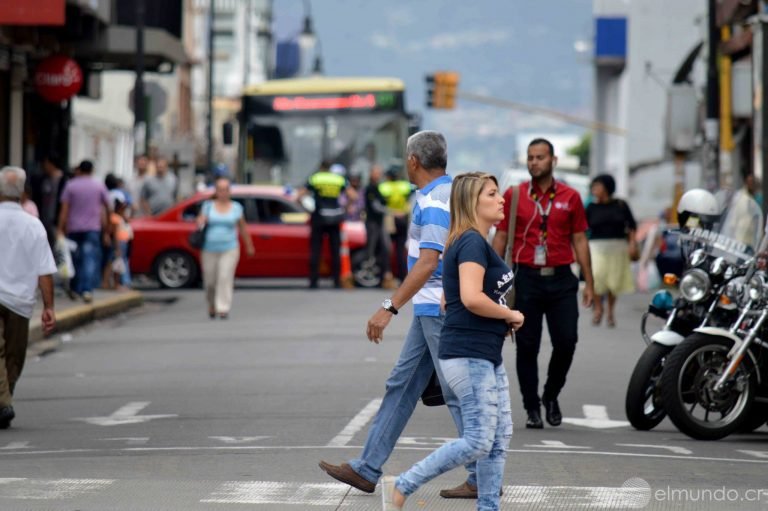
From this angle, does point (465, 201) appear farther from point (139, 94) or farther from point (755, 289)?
point (139, 94)

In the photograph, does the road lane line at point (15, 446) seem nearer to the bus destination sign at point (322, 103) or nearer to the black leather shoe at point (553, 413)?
the black leather shoe at point (553, 413)

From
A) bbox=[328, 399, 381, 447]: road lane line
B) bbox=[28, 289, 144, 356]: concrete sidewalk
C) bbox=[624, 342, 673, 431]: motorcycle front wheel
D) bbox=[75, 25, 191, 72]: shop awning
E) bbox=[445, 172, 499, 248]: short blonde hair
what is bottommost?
bbox=[28, 289, 144, 356]: concrete sidewalk

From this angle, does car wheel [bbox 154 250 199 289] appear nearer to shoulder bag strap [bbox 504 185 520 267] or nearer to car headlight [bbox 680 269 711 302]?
shoulder bag strap [bbox 504 185 520 267]

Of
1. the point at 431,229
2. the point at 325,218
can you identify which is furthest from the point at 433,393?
the point at 325,218

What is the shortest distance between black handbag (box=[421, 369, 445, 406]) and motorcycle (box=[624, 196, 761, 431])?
111 inches

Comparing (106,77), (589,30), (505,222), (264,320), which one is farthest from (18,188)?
(589,30)

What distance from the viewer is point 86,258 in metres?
22.8

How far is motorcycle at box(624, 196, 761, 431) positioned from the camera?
36.9 ft

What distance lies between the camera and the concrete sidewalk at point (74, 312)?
1842 centimetres

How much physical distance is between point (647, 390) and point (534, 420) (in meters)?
0.74

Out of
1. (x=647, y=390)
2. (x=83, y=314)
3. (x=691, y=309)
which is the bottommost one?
(x=83, y=314)

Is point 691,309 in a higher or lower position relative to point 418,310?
lower

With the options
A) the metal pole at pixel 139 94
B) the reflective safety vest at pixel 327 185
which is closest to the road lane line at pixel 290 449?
the reflective safety vest at pixel 327 185

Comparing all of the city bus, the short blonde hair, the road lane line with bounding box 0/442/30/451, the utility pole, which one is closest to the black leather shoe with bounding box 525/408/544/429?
the road lane line with bounding box 0/442/30/451
